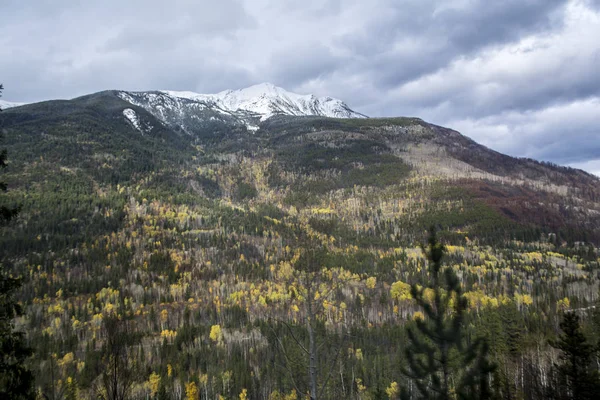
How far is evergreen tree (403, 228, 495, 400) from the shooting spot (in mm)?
13508

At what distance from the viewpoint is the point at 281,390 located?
275 feet

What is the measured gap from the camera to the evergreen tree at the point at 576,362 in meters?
20.6

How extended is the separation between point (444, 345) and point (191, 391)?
283 ft

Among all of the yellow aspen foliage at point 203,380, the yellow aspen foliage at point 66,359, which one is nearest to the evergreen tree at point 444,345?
the yellow aspen foliage at point 203,380

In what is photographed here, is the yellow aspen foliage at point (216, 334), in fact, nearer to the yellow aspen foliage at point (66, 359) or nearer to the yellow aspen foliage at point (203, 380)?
the yellow aspen foliage at point (203, 380)

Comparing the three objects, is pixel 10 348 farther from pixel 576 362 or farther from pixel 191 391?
pixel 191 391

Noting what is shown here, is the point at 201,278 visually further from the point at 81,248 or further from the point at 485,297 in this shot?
the point at 485,297

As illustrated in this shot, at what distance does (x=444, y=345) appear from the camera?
550 inches

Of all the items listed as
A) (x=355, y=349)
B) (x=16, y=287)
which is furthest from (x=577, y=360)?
(x=355, y=349)

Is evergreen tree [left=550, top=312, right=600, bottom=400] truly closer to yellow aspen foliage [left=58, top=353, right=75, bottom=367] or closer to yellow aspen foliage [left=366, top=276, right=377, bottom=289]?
yellow aspen foliage [left=58, top=353, right=75, bottom=367]

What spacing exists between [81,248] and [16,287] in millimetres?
206566

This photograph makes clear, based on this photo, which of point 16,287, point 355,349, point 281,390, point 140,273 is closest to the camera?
point 16,287

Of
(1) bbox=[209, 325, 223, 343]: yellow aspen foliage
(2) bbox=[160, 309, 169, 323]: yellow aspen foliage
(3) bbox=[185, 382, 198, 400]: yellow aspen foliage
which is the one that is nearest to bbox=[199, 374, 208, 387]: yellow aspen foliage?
(3) bbox=[185, 382, 198, 400]: yellow aspen foliage

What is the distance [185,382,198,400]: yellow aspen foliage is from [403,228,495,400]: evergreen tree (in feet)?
276
